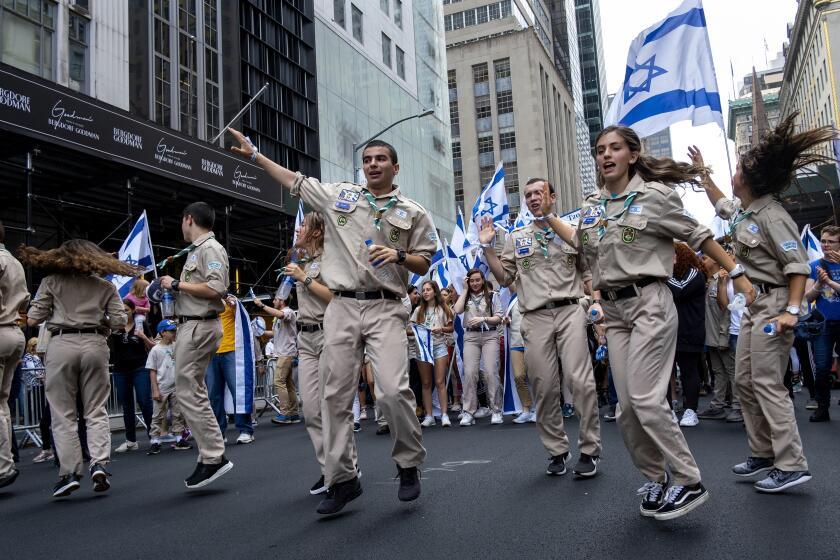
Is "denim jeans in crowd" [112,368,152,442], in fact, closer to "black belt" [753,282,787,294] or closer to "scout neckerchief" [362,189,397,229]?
"scout neckerchief" [362,189,397,229]

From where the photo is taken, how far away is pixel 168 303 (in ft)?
18.4

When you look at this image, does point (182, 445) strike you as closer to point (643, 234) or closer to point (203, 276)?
point (203, 276)

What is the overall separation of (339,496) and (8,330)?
3.36 metres

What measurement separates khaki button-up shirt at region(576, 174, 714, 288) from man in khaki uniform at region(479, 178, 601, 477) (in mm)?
1089

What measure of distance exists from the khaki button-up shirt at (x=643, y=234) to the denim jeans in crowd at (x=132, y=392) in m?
6.44

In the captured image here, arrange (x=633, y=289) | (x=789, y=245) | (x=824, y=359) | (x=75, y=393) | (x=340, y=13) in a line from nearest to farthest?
(x=633, y=289) → (x=789, y=245) → (x=75, y=393) → (x=824, y=359) → (x=340, y=13)

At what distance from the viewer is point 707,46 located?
816 cm

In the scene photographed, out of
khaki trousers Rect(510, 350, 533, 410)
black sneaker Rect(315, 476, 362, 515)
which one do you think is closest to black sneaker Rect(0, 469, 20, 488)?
black sneaker Rect(315, 476, 362, 515)

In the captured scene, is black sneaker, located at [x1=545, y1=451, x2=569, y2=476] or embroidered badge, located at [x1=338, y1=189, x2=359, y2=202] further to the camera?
black sneaker, located at [x1=545, y1=451, x2=569, y2=476]

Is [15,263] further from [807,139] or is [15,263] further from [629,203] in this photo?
[807,139]

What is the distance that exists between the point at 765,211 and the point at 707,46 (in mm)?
4160

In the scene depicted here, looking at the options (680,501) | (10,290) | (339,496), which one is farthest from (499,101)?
(680,501)

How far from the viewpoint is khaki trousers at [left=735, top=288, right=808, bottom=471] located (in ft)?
14.7

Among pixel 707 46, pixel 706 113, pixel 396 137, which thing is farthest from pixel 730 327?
pixel 396 137
